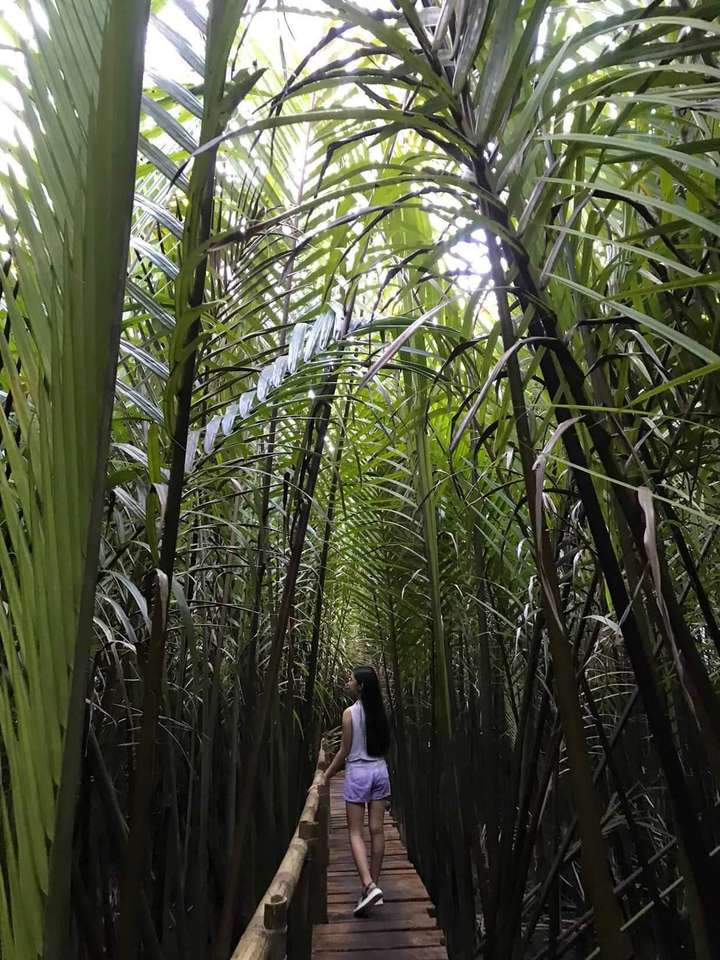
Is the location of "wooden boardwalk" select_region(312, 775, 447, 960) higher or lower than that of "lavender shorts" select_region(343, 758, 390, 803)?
lower

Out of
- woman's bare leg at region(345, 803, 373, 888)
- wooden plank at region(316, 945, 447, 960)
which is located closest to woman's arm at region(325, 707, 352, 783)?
woman's bare leg at region(345, 803, 373, 888)

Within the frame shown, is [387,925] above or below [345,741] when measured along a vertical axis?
below

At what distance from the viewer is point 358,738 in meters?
2.96

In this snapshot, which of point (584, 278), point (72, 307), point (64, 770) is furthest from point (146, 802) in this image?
point (584, 278)

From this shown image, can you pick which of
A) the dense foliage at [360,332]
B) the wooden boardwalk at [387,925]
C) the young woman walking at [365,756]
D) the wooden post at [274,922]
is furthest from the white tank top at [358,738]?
the wooden post at [274,922]

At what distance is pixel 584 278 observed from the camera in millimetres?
843

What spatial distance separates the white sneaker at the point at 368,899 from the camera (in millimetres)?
2516

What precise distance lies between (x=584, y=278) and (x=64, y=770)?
69 centimetres

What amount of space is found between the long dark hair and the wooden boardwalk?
487 mm

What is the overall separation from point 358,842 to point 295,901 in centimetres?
105

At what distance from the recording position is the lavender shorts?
2879mm

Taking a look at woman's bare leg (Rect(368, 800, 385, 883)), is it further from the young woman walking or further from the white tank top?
the white tank top

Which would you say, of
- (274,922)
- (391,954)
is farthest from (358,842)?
(274,922)

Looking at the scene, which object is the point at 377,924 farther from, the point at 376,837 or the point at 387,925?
the point at 376,837
